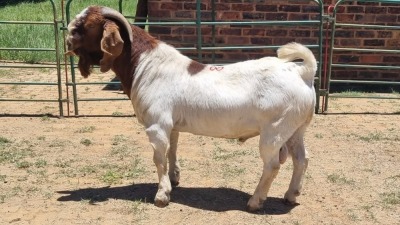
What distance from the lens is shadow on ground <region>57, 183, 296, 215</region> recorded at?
184 inches

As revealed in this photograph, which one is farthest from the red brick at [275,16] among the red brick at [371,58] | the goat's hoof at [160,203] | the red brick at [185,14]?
the goat's hoof at [160,203]

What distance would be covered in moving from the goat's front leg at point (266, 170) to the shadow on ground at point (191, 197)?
91 millimetres

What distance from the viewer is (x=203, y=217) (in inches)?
175

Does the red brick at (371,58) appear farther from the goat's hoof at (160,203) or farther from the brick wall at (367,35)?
the goat's hoof at (160,203)

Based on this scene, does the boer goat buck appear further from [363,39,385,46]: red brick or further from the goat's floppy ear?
[363,39,385,46]: red brick

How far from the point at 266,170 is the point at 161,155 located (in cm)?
89

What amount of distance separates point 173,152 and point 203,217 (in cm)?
86

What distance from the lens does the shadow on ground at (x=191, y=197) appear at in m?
4.68

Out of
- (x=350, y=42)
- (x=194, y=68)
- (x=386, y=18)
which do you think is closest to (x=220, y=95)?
(x=194, y=68)

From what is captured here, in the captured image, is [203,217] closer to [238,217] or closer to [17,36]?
[238,217]

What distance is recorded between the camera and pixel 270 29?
9.27m

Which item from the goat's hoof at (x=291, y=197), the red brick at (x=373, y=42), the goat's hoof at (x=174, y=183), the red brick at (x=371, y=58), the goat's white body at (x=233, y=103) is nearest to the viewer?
the goat's white body at (x=233, y=103)

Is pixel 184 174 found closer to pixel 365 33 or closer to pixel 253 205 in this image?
pixel 253 205

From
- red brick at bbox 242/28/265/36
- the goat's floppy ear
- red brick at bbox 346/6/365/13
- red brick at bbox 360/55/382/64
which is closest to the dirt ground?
the goat's floppy ear
